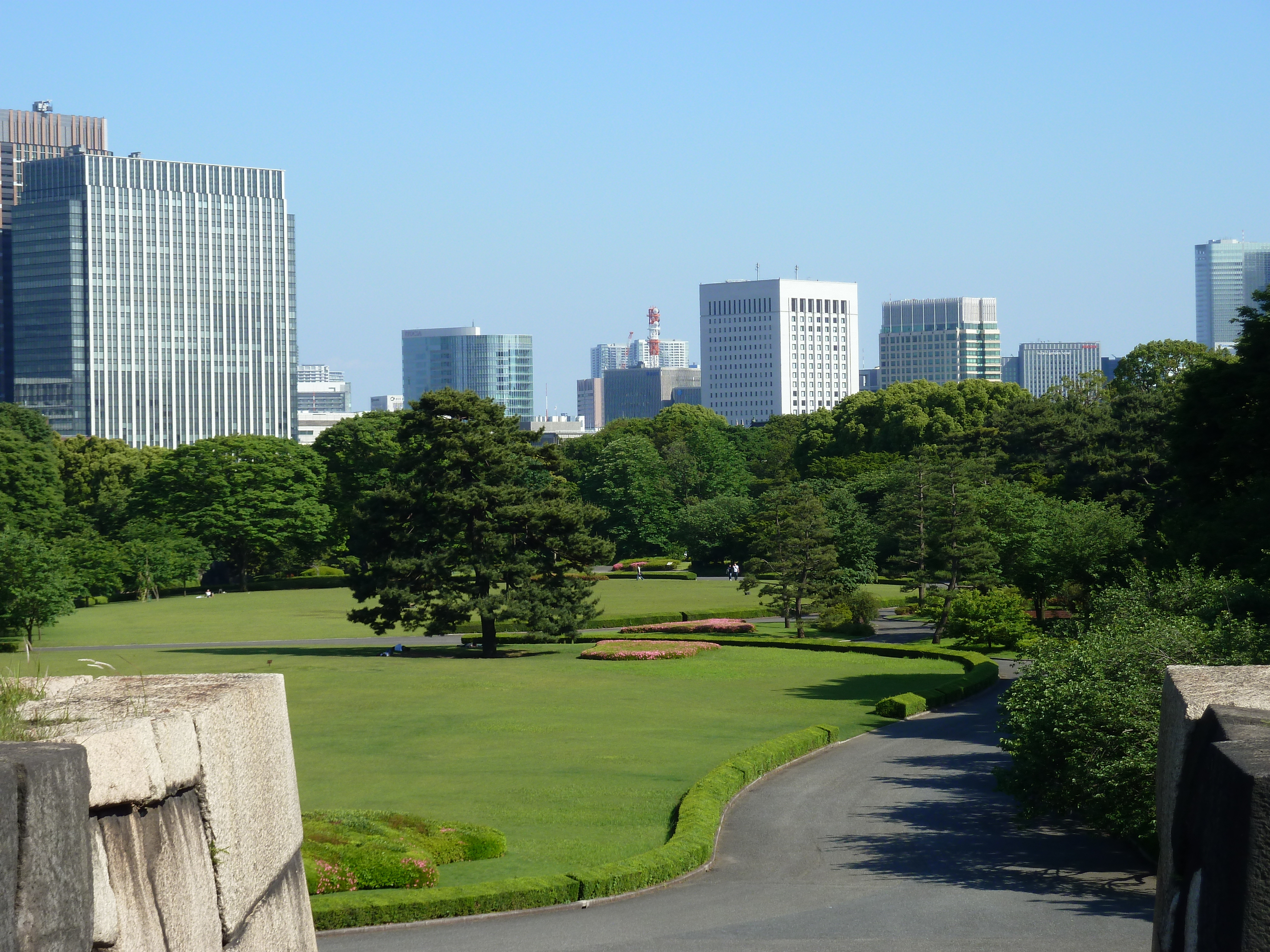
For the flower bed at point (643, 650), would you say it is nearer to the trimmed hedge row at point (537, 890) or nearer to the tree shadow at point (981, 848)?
the tree shadow at point (981, 848)

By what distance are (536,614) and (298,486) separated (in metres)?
39.1

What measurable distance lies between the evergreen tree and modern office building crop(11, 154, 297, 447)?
121 m

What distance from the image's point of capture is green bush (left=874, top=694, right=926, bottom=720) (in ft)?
105

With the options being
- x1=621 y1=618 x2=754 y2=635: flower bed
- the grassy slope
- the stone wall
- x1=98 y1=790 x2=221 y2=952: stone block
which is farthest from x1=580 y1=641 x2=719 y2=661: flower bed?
x1=98 y1=790 x2=221 y2=952: stone block

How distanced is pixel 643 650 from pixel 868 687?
10.2 m

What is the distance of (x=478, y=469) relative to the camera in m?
46.6

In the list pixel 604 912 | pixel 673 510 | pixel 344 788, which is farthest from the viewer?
pixel 673 510

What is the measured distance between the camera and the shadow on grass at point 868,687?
36.0 metres

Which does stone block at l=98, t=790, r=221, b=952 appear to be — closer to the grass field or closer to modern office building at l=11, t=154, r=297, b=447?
the grass field

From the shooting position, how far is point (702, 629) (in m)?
52.7

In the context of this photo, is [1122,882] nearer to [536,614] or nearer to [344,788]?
[344,788]

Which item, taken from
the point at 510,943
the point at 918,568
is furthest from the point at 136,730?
the point at 918,568

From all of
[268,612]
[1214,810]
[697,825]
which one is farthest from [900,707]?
[268,612]

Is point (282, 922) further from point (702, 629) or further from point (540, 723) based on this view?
point (702, 629)
